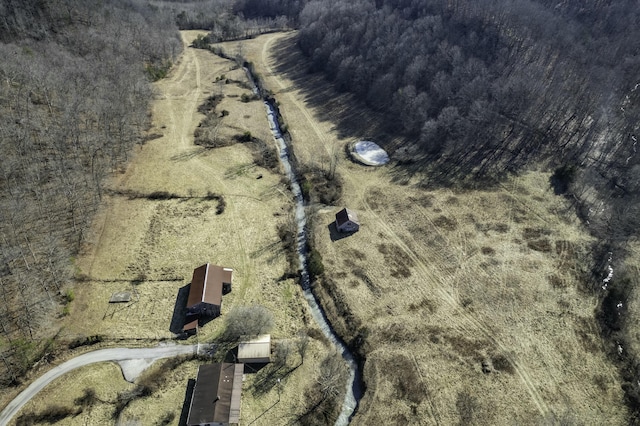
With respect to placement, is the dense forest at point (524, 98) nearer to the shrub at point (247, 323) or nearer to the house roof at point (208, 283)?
the house roof at point (208, 283)

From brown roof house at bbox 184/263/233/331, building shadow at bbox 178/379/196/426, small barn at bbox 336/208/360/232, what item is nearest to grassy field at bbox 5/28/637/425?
building shadow at bbox 178/379/196/426

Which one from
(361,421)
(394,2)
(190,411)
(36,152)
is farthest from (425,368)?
(394,2)

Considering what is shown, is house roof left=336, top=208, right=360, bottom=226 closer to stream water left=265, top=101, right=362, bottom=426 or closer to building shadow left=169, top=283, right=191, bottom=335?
stream water left=265, top=101, right=362, bottom=426

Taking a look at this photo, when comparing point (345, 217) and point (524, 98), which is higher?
point (524, 98)

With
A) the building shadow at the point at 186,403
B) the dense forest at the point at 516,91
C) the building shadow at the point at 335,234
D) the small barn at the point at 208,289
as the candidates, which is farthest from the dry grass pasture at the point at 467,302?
the building shadow at the point at 186,403

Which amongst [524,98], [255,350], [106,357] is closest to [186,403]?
[255,350]

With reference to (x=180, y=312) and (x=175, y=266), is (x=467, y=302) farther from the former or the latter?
(x=175, y=266)

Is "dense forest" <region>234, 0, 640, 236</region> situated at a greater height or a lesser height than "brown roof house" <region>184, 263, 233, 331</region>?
greater
